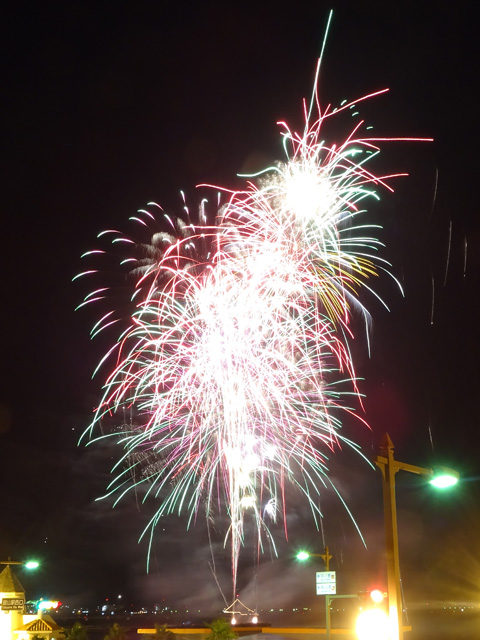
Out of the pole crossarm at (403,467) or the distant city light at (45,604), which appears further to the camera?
the distant city light at (45,604)

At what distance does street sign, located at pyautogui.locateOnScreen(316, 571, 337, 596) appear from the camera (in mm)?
17625

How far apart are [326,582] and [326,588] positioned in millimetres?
195

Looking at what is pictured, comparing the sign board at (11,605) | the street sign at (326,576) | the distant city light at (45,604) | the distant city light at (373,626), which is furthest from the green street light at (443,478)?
the distant city light at (45,604)

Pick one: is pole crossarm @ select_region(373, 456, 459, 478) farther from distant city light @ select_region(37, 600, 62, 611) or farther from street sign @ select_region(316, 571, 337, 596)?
distant city light @ select_region(37, 600, 62, 611)

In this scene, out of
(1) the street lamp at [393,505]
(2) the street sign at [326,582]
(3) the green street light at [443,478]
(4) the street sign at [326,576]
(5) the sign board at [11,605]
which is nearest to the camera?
(1) the street lamp at [393,505]

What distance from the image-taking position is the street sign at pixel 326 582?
1762 cm

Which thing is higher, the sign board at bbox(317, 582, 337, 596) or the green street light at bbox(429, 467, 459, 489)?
the green street light at bbox(429, 467, 459, 489)

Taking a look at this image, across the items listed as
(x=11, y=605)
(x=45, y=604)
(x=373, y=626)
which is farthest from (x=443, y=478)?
(x=45, y=604)

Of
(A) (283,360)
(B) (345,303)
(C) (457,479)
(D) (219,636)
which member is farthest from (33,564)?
(C) (457,479)

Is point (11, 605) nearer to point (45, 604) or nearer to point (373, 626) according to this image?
point (45, 604)

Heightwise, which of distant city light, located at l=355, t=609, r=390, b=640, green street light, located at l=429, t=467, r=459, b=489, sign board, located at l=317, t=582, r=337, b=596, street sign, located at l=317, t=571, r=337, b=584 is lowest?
distant city light, located at l=355, t=609, r=390, b=640

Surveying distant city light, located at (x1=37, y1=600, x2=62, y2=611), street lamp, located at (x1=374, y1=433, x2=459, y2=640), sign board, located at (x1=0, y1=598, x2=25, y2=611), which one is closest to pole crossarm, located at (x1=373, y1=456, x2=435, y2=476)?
street lamp, located at (x1=374, y1=433, x2=459, y2=640)

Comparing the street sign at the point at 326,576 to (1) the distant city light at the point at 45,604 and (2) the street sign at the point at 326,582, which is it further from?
(1) the distant city light at the point at 45,604

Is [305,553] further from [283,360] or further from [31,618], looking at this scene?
[31,618]
